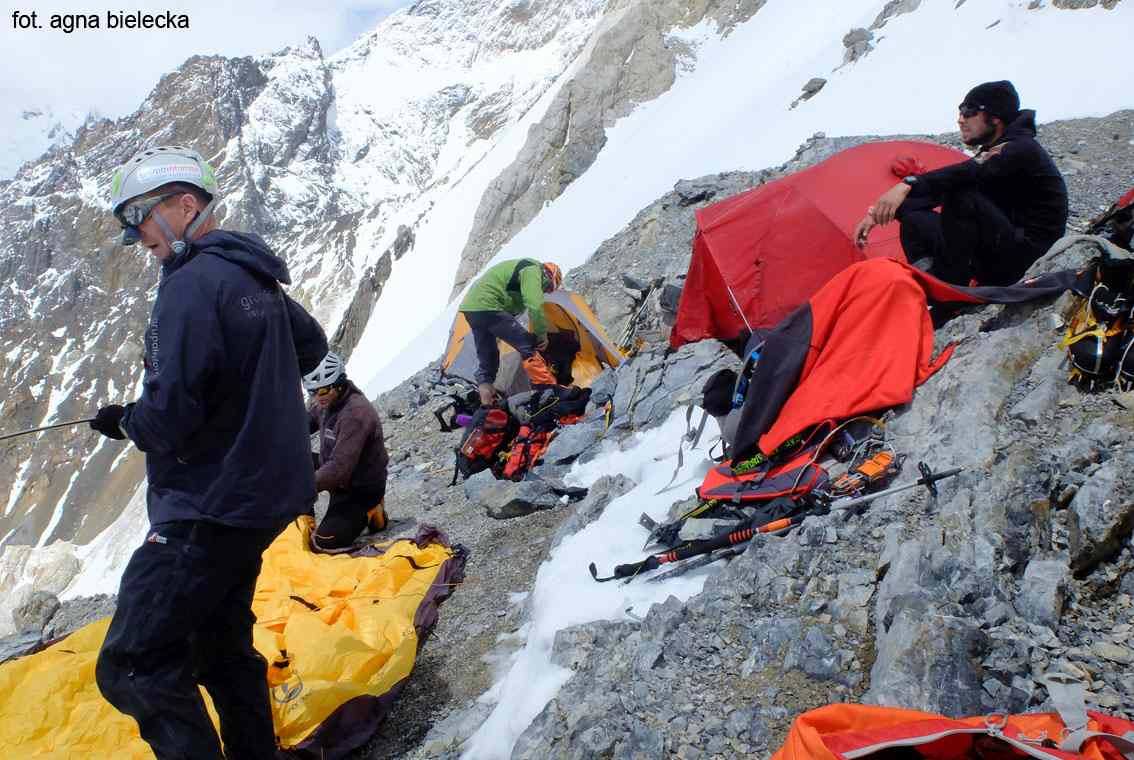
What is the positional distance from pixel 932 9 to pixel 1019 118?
1347 cm

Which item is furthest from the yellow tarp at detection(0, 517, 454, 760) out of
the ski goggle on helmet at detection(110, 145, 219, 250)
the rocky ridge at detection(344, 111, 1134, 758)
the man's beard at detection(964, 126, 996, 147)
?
the man's beard at detection(964, 126, 996, 147)

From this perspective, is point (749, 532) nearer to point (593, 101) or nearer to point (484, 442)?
point (484, 442)

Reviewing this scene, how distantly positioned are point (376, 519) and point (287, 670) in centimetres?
283

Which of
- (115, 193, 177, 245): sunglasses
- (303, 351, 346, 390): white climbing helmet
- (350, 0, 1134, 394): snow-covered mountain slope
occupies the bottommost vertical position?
(350, 0, 1134, 394): snow-covered mountain slope

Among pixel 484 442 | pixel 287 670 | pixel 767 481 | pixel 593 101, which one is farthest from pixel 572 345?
pixel 593 101

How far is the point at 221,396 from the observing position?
119 inches

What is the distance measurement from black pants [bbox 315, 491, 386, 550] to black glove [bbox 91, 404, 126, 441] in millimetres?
3020

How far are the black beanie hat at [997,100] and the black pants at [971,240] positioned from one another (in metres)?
0.50

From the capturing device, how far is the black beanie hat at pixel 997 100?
16.9 feet

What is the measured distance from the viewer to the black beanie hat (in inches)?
203

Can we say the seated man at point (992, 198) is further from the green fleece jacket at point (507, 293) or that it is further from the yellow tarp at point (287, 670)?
the green fleece jacket at point (507, 293)

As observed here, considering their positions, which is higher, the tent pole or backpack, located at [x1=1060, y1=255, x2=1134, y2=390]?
backpack, located at [x1=1060, y1=255, x2=1134, y2=390]

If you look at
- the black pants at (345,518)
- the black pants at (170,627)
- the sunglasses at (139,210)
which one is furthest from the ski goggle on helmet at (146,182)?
the black pants at (345,518)

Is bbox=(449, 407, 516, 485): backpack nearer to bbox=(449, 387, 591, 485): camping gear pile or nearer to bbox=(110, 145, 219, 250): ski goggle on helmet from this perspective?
bbox=(449, 387, 591, 485): camping gear pile
